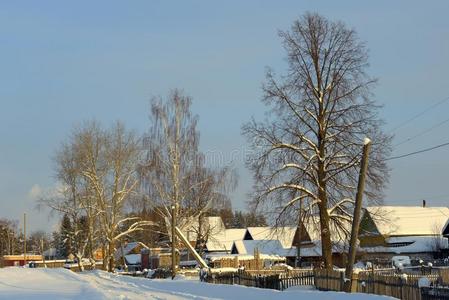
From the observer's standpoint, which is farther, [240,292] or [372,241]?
[372,241]

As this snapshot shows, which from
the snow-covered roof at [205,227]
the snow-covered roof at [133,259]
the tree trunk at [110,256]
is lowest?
the snow-covered roof at [133,259]

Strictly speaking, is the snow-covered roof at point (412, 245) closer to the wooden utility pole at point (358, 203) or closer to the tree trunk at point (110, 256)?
the tree trunk at point (110, 256)

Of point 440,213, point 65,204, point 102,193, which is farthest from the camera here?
point 440,213

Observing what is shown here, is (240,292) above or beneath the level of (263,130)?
beneath

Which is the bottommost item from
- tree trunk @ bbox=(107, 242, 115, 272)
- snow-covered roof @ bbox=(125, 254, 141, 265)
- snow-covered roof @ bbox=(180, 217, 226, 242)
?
snow-covered roof @ bbox=(125, 254, 141, 265)

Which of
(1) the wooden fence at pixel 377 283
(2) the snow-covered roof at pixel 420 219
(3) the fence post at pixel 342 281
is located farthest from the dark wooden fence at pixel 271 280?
(2) the snow-covered roof at pixel 420 219

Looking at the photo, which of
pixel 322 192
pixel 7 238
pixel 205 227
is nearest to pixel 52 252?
pixel 7 238

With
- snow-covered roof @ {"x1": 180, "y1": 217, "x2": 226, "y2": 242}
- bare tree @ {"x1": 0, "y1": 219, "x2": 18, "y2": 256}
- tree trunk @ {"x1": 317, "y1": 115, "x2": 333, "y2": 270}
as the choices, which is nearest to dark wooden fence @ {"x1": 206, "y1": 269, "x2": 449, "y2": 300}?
tree trunk @ {"x1": 317, "y1": 115, "x2": 333, "y2": 270}

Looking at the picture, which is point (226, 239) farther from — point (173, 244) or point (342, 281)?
point (342, 281)

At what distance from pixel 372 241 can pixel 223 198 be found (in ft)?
71.0

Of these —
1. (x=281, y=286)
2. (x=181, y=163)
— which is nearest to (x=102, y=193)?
(x=181, y=163)

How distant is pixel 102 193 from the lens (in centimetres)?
6469

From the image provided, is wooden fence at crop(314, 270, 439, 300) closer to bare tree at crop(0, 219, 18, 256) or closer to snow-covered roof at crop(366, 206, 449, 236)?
snow-covered roof at crop(366, 206, 449, 236)

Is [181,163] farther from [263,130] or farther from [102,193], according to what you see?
[263,130]
